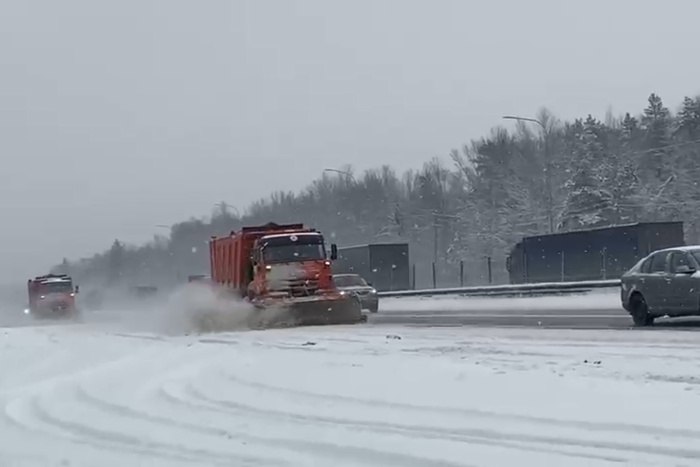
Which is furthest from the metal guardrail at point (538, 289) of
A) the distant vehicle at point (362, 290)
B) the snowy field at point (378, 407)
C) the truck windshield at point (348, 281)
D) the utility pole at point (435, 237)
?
the utility pole at point (435, 237)

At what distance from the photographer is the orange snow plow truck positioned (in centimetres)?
2939

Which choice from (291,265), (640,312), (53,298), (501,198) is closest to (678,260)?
(640,312)

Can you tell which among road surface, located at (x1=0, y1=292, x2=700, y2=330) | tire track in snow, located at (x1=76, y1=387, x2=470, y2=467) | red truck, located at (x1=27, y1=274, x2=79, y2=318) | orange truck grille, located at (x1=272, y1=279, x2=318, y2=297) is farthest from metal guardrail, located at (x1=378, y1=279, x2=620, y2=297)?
tire track in snow, located at (x1=76, y1=387, x2=470, y2=467)

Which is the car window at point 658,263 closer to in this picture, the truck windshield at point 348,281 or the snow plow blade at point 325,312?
the snow plow blade at point 325,312

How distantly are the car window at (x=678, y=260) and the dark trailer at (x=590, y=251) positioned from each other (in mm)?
26581

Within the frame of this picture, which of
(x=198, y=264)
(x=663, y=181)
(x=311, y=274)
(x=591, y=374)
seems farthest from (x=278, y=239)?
(x=198, y=264)

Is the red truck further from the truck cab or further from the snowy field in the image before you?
the snowy field

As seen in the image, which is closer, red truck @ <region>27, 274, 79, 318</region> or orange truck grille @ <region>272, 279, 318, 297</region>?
orange truck grille @ <region>272, 279, 318, 297</region>

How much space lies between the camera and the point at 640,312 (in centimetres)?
2247

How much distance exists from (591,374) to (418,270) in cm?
9667

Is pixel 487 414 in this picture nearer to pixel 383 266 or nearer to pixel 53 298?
pixel 53 298

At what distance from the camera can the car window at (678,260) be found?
21.6 metres

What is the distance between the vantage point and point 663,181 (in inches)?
3312

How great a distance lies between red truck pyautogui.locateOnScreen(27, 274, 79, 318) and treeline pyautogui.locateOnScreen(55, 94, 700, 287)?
84.9 ft
